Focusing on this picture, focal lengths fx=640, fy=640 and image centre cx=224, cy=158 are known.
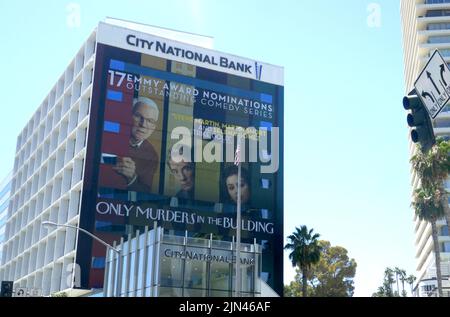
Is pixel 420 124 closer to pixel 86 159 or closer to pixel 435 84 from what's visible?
pixel 435 84

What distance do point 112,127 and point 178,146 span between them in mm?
8638

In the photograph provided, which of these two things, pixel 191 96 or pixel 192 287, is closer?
pixel 192 287

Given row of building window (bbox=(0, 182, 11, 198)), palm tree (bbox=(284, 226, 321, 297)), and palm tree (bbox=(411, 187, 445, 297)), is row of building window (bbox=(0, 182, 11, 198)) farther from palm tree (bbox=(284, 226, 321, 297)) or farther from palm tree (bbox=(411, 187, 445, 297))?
palm tree (bbox=(411, 187, 445, 297))

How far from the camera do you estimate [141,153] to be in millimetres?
77562

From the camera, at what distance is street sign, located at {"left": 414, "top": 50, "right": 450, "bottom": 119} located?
874cm

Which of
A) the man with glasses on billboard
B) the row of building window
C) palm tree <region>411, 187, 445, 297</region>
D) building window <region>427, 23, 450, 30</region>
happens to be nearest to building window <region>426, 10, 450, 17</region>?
building window <region>427, 23, 450, 30</region>

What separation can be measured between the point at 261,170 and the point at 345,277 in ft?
89.5

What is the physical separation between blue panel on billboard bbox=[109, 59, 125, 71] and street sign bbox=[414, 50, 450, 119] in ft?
237

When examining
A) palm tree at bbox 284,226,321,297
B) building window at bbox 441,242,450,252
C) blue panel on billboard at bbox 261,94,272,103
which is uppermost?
blue panel on billboard at bbox 261,94,272,103

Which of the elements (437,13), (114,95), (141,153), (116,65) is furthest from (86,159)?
(437,13)

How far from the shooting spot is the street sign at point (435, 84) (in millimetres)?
8742

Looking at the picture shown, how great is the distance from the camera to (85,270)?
69.4 metres
